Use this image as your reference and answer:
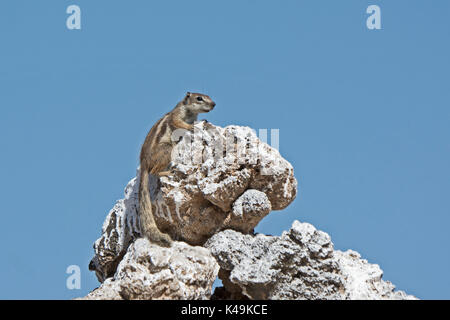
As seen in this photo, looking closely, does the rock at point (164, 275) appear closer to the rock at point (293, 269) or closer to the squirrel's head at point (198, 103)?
the rock at point (293, 269)

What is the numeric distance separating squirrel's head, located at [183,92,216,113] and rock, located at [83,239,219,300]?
2.13 metres

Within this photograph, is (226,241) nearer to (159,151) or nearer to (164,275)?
(164,275)

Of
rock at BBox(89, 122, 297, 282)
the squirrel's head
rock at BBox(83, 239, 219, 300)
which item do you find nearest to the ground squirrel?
the squirrel's head

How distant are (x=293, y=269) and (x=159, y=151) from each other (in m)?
2.37

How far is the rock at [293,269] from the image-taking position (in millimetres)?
8680

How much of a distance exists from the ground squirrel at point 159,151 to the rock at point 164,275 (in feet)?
1.10

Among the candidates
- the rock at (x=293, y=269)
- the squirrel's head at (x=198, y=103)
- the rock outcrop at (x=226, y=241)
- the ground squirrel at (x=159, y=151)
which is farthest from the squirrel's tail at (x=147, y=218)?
Answer: the squirrel's head at (x=198, y=103)

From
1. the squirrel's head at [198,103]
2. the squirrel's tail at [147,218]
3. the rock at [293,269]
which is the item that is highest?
the squirrel's head at [198,103]

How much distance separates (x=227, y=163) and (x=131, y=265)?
1868 mm

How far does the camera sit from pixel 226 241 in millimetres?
9188

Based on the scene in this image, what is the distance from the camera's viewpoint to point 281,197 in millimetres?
9727

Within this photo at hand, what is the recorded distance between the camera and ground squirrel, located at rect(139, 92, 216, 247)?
9227mm

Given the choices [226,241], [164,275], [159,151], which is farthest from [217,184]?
[164,275]
